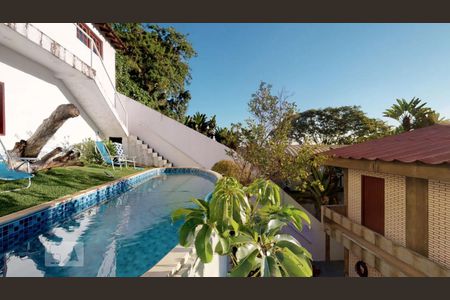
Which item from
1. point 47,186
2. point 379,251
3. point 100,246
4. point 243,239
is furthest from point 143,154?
point 243,239

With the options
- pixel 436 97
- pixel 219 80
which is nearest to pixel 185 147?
pixel 219 80

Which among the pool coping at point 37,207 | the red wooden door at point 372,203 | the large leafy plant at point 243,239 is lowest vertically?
the red wooden door at point 372,203

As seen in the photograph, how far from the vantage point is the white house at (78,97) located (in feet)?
Result: 24.5

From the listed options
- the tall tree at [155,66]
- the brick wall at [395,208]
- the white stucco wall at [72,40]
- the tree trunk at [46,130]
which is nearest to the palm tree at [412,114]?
the brick wall at [395,208]

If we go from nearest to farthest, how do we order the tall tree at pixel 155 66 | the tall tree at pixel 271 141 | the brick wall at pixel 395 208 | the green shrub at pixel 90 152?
the brick wall at pixel 395 208 < the tall tree at pixel 271 141 < the green shrub at pixel 90 152 < the tall tree at pixel 155 66

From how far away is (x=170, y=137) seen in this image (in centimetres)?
1480

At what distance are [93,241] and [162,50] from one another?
20.0 m

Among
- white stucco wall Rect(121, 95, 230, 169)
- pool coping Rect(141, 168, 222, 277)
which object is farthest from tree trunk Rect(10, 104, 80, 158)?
white stucco wall Rect(121, 95, 230, 169)

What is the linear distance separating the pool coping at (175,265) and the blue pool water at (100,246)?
83 cm

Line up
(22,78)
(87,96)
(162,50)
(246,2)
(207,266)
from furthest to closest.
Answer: (162,50)
(87,96)
(22,78)
(246,2)
(207,266)

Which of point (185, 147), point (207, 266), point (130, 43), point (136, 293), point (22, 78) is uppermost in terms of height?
point (130, 43)

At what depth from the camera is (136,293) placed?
1804mm

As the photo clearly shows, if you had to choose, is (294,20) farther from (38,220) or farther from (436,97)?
(38,220)

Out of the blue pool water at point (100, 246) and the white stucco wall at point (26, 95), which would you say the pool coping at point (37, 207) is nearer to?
the blue pool water at point (100, 246)
